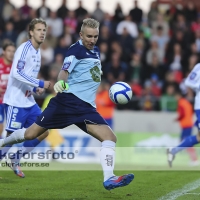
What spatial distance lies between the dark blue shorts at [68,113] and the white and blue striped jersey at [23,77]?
1.32 m

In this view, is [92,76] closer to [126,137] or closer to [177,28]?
[126,137]

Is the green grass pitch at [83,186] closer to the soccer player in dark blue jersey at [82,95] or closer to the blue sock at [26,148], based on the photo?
the blue sock at [26,148]

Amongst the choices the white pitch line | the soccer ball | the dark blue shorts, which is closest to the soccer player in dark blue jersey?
the dark blue shorts

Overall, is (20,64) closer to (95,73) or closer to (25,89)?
(25,89)

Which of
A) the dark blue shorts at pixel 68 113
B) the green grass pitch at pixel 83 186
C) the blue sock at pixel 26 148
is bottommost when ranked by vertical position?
the green grass pitch at pixel 83 186

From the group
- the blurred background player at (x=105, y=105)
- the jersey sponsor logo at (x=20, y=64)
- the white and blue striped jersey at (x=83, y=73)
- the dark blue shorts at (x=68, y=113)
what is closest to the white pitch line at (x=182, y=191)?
the dark blue shorts at (x=68, y=113)

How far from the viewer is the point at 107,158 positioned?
824 centimetres

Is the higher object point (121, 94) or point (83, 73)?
point (83, 73)

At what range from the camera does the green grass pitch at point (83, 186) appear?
8789mm

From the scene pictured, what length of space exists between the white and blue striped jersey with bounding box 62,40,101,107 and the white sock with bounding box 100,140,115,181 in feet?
2.28

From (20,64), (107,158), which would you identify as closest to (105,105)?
(20,64)

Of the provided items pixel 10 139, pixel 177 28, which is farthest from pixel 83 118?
pixel 177 28

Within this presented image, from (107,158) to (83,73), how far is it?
1.26m

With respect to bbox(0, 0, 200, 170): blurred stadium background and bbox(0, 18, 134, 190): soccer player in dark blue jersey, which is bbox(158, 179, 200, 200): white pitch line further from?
bbox(0, 0, 200, 170): blurred stadium background
